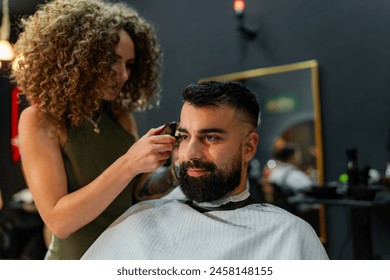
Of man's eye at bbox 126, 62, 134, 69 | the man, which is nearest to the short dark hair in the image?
the man

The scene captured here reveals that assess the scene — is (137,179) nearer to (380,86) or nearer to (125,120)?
(125,120)

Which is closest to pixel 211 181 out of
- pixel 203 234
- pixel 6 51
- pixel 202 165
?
pixel 202 165

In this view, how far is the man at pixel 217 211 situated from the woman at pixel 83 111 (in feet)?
0.25

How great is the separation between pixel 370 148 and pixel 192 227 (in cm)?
59

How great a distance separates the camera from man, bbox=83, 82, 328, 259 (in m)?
1.20

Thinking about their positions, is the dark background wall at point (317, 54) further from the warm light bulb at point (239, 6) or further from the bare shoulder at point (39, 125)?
the bare shoulder at point (39, 125)

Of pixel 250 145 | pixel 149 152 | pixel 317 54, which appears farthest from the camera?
pixel 317 54

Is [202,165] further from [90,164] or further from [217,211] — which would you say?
[90,164]

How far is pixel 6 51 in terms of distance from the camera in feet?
4.73

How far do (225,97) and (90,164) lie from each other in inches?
17.8

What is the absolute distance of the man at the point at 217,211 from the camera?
47.4 inches

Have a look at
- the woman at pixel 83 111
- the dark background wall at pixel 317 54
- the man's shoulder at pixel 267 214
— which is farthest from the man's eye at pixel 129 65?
the man's shoulder at pixel 267 214

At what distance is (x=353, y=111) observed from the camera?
1375 mm

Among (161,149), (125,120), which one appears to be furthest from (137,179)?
(161,149)
